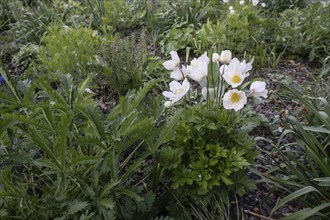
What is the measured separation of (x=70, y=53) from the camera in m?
2.53

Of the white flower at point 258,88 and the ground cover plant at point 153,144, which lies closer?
the ground cover plant at point 153,144

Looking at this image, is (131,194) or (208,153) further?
(208,153)

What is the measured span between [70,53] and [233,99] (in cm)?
148

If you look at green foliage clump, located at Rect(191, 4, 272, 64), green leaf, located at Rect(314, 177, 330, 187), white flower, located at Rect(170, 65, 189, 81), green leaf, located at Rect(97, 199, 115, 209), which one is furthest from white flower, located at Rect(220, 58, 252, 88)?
green foliage clump, located at Rect(191, 4, 272, 64)

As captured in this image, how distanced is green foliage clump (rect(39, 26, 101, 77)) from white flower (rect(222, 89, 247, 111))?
1.40m

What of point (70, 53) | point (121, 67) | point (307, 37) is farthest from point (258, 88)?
point (307, 37)

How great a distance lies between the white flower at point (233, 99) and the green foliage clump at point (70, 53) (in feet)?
4.58

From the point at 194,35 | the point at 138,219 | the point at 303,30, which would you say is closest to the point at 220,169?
the point at 138,219

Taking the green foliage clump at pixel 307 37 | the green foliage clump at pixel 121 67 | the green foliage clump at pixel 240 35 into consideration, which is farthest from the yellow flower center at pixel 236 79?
the green foliage clump at pixel 307 37

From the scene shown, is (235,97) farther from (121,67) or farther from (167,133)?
(121,67)

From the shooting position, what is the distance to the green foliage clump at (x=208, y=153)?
157cm

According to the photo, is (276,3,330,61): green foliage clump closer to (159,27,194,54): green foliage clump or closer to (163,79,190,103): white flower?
(159,27,194,54): green foliage clump

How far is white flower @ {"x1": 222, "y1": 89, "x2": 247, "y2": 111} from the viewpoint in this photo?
58.3 inches

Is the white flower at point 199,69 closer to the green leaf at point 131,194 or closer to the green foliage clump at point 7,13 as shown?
the green leaf at point 131,194
